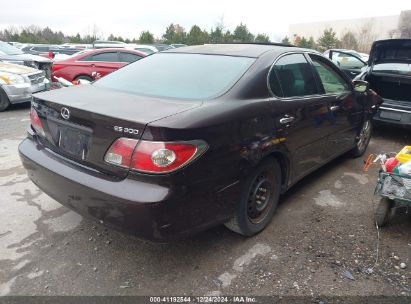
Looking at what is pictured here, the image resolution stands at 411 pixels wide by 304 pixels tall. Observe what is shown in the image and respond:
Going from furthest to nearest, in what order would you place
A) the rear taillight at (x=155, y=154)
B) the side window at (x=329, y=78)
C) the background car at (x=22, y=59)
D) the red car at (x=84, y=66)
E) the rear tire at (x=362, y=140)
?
the background car at (x=22, y=59), the red car at (x=84, y=66), the rear tire at (x=362, y=140), the side window at (x=329, y=78), the rear taillight at (x=155, y=154)

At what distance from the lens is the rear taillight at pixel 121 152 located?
216cm

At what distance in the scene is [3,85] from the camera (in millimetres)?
7793

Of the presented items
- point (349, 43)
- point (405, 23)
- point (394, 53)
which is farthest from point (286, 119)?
point (405, 23)

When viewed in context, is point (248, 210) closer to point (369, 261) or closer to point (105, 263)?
point (369, 261)

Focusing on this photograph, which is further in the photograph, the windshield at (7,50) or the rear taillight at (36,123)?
the windshield at (7,50)

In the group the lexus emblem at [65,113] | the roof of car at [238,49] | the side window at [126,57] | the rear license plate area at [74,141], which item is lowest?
the rear license plate area at [74,141]

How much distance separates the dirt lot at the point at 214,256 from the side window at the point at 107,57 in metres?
6.49

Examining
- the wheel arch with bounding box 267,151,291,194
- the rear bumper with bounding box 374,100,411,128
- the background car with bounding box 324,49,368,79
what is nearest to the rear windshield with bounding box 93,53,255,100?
the wheel arch with bounding box 267,151,291,194

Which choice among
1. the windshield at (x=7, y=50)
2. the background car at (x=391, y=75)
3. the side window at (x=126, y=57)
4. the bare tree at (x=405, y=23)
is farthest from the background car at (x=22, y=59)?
the bare tree at (x=405, y=23)

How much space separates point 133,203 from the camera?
2119mm

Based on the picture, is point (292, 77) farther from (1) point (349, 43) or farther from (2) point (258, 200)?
(1) point (349, 43)

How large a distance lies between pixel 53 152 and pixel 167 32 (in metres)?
41.1

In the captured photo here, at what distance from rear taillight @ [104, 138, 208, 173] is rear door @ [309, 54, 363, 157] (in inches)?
79.5

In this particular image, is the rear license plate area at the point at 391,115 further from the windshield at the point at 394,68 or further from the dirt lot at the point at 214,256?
the dirt lot at the point at 214,256
